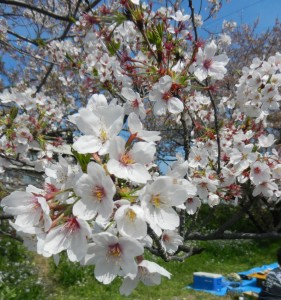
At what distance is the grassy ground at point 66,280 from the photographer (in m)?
5.88

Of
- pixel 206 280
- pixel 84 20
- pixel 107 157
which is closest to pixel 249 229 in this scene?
pixel 206 280

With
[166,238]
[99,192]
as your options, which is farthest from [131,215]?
[166,238]

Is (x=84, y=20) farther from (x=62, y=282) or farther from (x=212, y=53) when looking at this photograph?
(x=62, y=282)

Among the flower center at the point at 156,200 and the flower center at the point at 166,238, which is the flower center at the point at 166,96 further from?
the flower center at the point at 156,200

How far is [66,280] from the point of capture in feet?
21.1

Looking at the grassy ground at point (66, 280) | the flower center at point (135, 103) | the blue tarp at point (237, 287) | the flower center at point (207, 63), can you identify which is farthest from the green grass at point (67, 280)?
the flower center at point (207, 63)

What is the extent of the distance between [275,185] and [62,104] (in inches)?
148

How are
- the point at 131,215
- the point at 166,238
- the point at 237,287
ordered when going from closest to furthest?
the point at 131,215, the point at 166,238, the point at 237,287

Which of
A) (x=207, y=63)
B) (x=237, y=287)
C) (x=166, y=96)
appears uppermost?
(x=207, y=63)

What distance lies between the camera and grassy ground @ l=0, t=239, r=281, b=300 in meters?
5.88

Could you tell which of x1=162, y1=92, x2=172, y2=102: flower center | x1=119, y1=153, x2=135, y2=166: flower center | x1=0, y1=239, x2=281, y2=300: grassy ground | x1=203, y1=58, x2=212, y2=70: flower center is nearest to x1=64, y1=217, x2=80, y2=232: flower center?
x1=119, y1=153, x2=135, y2=166: flower center

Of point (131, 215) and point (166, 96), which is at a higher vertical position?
point (166, 96)

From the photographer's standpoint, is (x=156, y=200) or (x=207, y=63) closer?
(x=156, y=200)

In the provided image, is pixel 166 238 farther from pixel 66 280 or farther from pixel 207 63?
pixel 66 280
